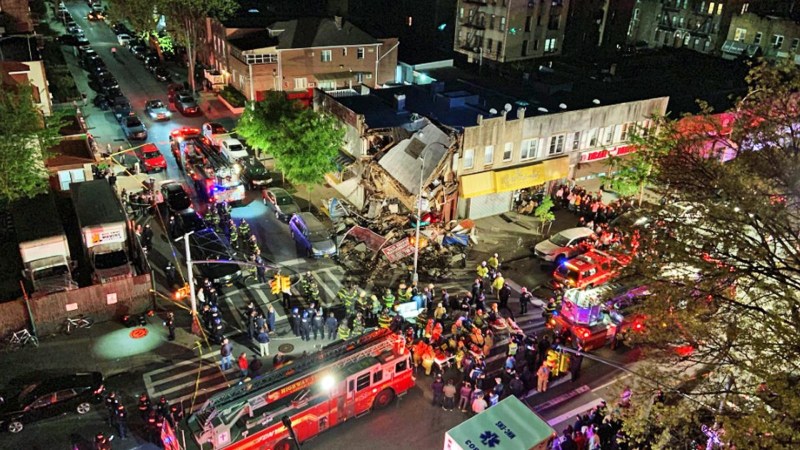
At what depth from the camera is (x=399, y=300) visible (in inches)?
1029

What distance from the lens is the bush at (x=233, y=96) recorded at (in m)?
52.9

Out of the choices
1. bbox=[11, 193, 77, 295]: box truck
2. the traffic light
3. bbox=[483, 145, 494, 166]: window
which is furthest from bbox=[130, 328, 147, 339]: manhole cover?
bbox=[483, 145, 494, 166]: window

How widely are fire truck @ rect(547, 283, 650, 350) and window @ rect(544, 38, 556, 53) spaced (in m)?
45.1

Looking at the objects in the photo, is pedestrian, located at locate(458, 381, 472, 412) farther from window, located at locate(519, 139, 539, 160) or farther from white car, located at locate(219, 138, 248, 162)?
white car, located at locate(219, 138, 248, 162)

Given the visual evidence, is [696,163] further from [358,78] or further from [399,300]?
[358,78]

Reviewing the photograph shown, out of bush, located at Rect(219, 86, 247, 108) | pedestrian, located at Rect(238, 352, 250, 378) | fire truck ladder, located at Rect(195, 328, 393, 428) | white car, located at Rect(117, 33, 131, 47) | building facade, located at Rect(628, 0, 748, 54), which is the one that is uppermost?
building facade, located at Rect(628, 0, 748, 54)

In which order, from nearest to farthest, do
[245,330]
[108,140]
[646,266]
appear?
[646,266] → [245,330] → [108,140]

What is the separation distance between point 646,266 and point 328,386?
33.3 ft

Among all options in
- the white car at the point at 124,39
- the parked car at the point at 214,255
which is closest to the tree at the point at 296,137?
the parked car at the point at 214,255

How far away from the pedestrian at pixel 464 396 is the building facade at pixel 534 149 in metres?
14.6

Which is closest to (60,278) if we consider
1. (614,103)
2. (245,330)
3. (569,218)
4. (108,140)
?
(245,330)

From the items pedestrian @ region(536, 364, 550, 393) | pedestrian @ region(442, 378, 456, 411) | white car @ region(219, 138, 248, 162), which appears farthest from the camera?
white car @ region(219, 138, 248, 162)

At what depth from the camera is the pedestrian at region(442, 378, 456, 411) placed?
20344 mm

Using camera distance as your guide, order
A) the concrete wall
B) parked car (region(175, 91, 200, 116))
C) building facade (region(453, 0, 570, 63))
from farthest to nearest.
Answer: building facade (region(453, 0, 570, 63)), parked car (region(175, 91, 200, 116)), the concrete wall
